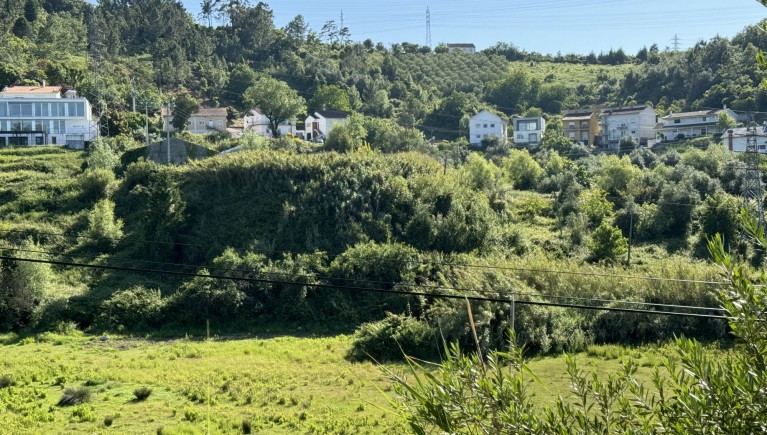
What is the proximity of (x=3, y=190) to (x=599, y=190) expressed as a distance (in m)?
30.8

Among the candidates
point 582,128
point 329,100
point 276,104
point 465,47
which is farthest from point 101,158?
point 465,47

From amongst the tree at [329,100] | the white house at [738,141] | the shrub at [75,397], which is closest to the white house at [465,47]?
the tree at [329,100]

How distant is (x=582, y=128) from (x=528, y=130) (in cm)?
465

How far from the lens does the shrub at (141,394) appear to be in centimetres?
2066

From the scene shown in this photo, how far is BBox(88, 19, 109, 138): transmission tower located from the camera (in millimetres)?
55188

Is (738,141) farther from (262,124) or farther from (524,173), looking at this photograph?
(262,124)

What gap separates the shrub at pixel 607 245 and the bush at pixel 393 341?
1035 cm

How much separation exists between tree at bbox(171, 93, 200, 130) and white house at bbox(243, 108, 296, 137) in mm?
4350

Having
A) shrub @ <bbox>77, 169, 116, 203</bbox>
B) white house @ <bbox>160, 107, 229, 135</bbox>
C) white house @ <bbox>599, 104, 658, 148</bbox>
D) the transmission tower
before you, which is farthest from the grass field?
white house @ <bbox>599, 104, 658, 148</bbox>

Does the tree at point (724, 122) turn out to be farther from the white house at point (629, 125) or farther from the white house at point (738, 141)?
the white house at point (629, 125)

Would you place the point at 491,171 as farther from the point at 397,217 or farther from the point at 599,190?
the point at 397,217

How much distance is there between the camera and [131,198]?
3928cm

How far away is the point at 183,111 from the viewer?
63812 millimetres

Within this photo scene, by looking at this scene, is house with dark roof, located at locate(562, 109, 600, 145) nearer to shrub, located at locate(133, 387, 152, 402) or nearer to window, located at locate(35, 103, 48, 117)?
window, located at locate(35, 103, 48, 117)
